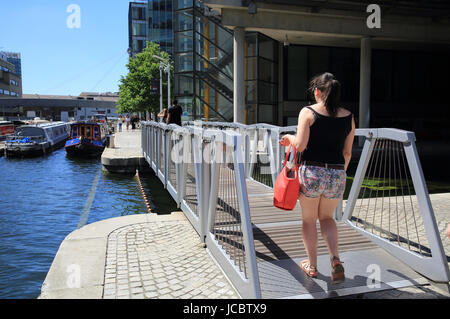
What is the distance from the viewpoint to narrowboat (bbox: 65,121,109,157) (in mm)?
26000

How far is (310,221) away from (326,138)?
0.74m

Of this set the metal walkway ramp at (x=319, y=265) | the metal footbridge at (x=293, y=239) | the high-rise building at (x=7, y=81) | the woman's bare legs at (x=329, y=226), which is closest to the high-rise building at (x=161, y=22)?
the high-rise building at (x=7, y=81)

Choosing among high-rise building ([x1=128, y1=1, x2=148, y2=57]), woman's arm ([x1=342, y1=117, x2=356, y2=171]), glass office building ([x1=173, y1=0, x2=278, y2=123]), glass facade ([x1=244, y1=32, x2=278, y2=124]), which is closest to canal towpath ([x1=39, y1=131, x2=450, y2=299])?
woman's arm ([x1=342, y1=117, x2=356, y2=171])

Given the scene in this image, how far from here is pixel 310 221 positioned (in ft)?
11.8

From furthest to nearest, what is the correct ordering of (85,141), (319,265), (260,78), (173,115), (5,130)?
(5,130), (260,78), (85,141), (173,115), (319,265)

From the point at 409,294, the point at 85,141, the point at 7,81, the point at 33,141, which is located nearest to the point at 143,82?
the point at 33,141

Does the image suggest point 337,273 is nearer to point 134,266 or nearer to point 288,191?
point 288,191

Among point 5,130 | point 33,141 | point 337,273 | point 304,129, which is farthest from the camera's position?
point 5,130

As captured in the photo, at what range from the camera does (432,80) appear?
3522 cm

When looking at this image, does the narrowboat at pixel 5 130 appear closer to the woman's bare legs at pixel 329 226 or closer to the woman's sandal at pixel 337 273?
the woman's bare legs at pixel 329 226

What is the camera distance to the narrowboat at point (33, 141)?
2680 cm

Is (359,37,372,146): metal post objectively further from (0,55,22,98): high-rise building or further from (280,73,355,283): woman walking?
(0,55,22,98): high-rise building

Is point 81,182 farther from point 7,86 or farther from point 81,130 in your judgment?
point 7,86

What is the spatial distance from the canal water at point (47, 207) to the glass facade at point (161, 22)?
48.6 meters
